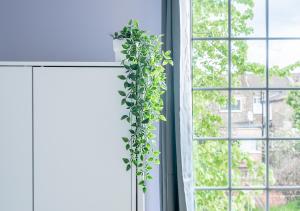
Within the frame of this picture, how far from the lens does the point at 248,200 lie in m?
2.68

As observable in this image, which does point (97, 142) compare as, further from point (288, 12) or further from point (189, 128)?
point (288, 12)

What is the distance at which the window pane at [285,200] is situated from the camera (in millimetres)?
2664

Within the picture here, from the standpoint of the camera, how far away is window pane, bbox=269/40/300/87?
262cm

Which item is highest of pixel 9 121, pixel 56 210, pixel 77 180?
pixel 9 121

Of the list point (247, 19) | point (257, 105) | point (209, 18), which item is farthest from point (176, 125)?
point (247, 19)

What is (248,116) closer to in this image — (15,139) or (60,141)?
(60,141)

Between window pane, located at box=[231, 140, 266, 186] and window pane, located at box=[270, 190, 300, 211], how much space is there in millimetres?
128

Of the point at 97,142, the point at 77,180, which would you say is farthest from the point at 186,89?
the point at 77,180

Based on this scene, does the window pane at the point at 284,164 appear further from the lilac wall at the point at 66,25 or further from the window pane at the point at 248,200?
the lilac wall at the point at 66,25

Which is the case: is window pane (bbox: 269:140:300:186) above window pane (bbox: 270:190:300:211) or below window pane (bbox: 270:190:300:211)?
above

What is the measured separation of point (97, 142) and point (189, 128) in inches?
25.7

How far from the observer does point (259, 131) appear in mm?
2648

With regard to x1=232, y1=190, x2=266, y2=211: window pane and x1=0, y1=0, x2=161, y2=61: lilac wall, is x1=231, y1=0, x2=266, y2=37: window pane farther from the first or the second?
x1=232, y1=190, x2=266, y2=211: window pane

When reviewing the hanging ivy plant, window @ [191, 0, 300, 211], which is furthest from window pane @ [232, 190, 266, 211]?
the hanging ivy plant
